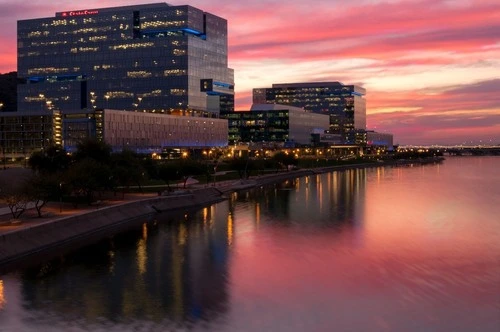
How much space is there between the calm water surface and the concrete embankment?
97.5 inches

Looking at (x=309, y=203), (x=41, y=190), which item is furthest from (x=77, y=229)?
(x=309, y=203)

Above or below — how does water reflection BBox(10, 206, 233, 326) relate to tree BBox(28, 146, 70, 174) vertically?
below

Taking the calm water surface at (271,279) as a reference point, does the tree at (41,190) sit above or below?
above

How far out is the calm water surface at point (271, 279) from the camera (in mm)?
36781

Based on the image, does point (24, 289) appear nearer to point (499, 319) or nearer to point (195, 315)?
point (195, 315)

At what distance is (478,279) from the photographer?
47.6 metres

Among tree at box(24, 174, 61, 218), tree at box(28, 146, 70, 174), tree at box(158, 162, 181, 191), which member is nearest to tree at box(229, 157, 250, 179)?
tree at box(158, 162, 181, 191)

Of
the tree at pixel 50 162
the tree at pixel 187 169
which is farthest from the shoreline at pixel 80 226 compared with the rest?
the tree at pixel 50 162

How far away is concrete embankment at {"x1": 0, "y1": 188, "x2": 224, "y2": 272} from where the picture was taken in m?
51.5

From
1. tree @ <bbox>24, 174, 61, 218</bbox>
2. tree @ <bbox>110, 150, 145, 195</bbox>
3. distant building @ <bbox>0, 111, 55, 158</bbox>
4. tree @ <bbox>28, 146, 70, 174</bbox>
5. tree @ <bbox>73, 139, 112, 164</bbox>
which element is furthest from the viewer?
distant building @ <bbox>0, 111, 55, 158</bbox>

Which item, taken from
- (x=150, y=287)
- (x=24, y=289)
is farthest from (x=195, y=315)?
(x=24, y=289)

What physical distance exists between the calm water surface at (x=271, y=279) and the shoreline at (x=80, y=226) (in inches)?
92.5

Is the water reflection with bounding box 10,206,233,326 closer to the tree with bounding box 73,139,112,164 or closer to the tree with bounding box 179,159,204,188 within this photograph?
the tree with bounding box 73,139,112,164

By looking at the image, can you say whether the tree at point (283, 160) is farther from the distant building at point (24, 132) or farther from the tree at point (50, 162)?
the tree at point (50, 162)
